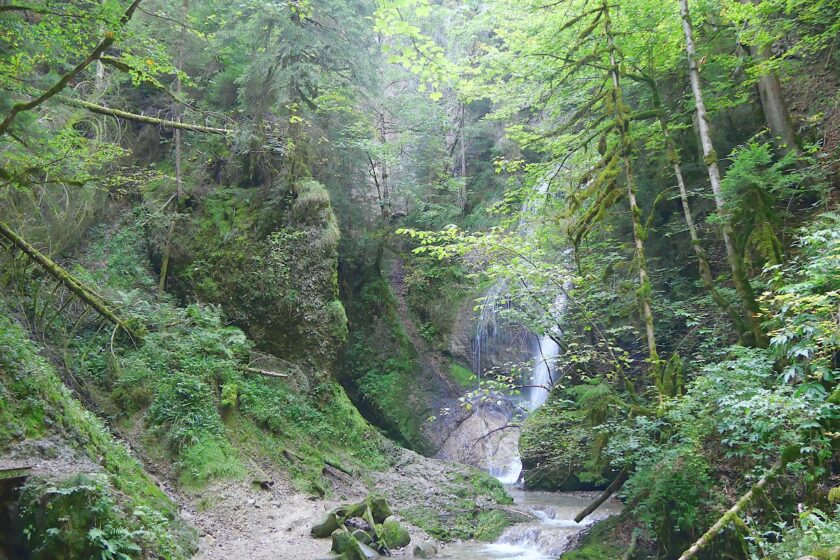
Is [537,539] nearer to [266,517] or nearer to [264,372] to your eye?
[266,517]

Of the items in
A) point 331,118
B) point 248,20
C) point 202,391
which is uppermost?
point 248,20

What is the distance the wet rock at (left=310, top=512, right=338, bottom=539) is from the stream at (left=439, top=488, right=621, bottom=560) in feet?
6.06

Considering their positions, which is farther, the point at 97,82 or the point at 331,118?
the point at 331,118

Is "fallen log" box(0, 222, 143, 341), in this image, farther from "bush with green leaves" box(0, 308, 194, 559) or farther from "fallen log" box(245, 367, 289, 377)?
"fallen log" box(245, 367, 289, 377)

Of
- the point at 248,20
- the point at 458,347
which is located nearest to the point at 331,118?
the point at 248,20

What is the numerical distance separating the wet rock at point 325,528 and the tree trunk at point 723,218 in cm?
642

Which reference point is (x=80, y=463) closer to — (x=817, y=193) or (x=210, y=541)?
(x=210, y=541)

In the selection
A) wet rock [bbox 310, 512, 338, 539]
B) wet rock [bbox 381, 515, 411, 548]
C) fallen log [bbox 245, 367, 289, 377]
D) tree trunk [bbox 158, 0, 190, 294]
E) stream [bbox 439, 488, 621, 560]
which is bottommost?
stream [bbox 439, 488, 621, 560]

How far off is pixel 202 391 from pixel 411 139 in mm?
13579

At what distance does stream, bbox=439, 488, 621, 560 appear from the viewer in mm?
8727

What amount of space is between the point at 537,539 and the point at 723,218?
607 centimetres

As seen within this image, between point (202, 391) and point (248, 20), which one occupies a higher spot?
point (248, 20)

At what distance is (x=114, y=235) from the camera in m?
13.5

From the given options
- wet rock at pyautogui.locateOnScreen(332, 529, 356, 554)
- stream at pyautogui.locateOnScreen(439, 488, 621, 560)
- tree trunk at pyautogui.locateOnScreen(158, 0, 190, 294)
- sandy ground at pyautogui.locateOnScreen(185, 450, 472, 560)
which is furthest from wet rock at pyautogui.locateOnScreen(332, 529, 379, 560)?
tree trunk at pyautogui.locateOnScreen(158, 0, 190, 294)
